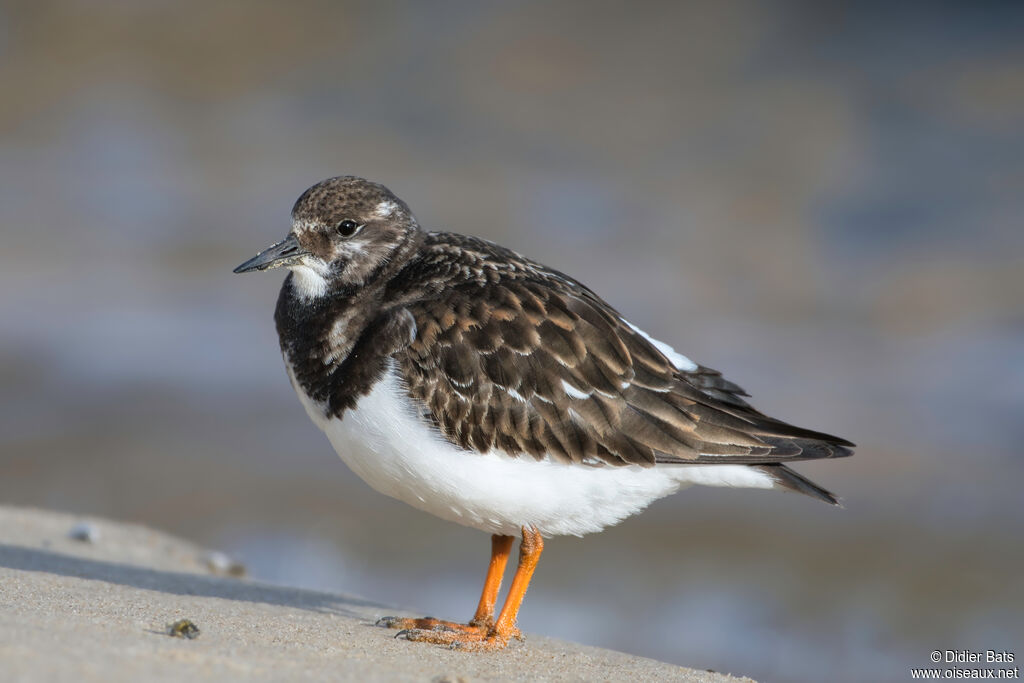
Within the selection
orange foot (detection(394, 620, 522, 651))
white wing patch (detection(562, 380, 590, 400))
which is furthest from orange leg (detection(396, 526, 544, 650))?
white wing patch (detection(562, 380, 590, 400))

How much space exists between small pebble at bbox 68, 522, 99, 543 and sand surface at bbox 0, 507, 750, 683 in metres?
0.02

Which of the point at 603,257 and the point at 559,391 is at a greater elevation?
the point at 603,257

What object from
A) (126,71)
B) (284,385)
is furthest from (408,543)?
(126,71)

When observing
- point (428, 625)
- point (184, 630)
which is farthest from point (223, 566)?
point (184, 630)

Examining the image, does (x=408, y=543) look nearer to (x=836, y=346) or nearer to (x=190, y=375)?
(x=190, y=375)

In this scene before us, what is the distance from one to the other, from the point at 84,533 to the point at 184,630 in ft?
9.00

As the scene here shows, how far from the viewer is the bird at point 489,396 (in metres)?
4.44

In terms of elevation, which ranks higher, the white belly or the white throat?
the white throat

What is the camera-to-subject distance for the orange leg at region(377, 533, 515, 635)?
4.85 metres

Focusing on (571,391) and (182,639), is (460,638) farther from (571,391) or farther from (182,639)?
(182,639)

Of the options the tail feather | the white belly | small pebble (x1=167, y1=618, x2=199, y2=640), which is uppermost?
the tail feather

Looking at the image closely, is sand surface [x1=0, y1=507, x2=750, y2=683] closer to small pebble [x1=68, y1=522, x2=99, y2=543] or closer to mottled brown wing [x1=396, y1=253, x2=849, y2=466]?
small pebble [x1=68, y1=522, x2=99, y2=543]

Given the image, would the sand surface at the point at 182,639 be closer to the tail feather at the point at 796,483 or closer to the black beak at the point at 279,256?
the tail feather at the point at 796,483

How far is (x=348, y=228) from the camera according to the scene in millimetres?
4949
